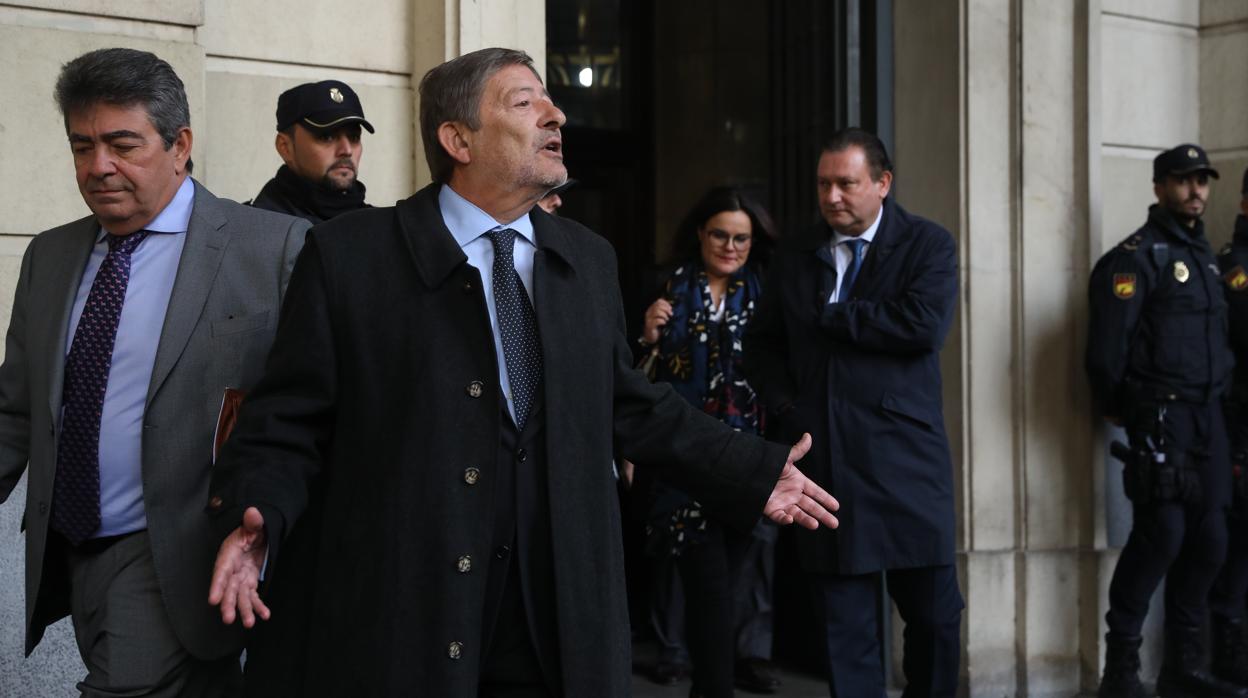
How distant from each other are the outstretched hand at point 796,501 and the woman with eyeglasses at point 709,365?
254cm

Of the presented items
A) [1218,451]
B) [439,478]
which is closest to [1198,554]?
[1218,451]

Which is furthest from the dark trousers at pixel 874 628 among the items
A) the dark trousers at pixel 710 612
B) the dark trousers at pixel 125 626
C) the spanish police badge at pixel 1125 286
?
the dark trousers at pixel 125 626

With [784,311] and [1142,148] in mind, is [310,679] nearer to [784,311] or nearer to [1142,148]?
[784,311]

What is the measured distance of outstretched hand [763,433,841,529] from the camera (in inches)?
132

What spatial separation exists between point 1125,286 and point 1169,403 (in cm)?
54

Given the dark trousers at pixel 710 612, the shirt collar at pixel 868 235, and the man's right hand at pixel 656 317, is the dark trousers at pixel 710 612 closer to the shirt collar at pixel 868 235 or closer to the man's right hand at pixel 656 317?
the man's right hand at pixel 656 317

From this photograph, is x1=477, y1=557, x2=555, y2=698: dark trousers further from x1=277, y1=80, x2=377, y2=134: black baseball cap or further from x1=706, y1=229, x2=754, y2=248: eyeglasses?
x1=706, y1=229, x2=754, y2=248: eyeglasses

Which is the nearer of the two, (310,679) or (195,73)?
(310,679)

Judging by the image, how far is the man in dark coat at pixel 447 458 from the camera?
3.02 metres

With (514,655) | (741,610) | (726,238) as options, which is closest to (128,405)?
(514,655)

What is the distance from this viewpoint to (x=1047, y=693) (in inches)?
279

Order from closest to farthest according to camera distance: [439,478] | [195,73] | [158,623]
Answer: [439,478], [158,623], [195,73]

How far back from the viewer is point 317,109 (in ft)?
15.1

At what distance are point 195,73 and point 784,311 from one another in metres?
2.21
